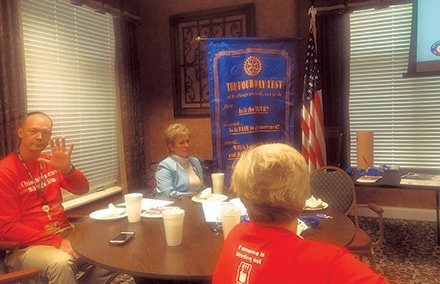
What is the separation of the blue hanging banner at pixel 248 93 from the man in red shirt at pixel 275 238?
112 inches

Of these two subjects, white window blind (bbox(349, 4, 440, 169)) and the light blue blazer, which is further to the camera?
white window blind (bbox(349, 4, 440, 169))

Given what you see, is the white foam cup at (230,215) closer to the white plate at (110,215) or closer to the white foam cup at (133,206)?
the white foam cup at (133,206)

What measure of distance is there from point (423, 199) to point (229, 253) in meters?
3.78

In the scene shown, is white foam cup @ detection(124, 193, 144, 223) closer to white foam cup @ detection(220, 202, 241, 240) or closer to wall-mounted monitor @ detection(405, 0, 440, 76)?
Answer: white foam cup @ detection(220, 202, 241, 240)

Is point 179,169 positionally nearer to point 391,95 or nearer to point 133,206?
point 133,206

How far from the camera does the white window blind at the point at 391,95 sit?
4.12 m

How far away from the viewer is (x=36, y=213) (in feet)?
7.47

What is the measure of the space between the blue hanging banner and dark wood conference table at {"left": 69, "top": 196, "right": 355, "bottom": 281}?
6.36 feet

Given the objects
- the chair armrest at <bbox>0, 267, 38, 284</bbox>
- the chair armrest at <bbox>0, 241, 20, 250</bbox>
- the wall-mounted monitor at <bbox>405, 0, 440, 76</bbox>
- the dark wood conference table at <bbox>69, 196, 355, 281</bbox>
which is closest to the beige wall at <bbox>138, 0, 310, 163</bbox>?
the wall-mounted monitor at <bbox>405, 0, 440, 76</bbox>

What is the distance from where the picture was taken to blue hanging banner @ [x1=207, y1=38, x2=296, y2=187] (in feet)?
12.8

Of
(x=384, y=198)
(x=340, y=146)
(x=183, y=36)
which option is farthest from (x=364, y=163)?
(x=183, y=36)

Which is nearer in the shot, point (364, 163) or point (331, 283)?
point (331, 283)

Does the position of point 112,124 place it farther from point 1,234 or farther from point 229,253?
point 229,253

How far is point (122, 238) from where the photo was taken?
167cm
